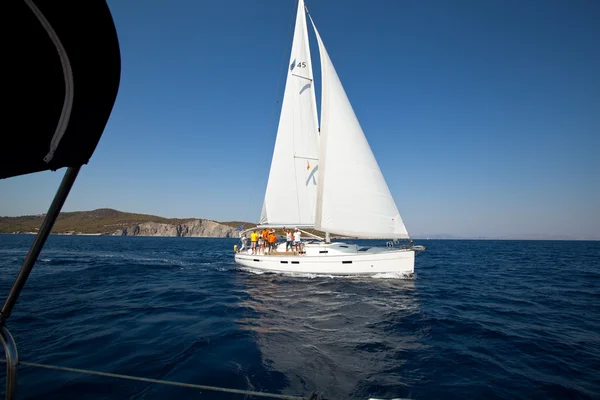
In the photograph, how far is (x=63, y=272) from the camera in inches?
771

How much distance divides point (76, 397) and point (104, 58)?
566 cm

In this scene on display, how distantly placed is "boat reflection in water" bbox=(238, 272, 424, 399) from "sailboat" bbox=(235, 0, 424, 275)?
2.45 meters

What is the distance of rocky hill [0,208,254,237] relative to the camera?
140 m

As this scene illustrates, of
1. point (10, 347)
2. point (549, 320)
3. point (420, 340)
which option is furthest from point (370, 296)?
point (10, 347)

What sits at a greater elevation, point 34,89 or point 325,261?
point 34,89

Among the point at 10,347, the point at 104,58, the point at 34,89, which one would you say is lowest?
the point at 10,347

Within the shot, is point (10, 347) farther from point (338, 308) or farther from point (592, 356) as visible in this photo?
point (592, 356)

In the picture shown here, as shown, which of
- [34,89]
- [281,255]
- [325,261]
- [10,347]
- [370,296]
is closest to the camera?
[34,89]

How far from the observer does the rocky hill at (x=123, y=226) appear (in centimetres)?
13962

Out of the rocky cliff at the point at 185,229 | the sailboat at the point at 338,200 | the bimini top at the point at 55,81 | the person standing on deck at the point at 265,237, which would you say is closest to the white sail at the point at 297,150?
the sailboat at the point at 338,200

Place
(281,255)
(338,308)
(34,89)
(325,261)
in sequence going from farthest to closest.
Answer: (281,255)
(325,261)
(338,308)
(34,89)

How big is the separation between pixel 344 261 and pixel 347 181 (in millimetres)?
4779

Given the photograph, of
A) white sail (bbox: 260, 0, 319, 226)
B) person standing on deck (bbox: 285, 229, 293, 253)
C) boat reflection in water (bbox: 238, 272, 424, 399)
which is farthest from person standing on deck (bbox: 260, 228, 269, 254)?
boat reflection in water (bbox: 238, 272, 424, 399)

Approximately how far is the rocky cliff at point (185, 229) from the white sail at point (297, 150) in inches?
5215
